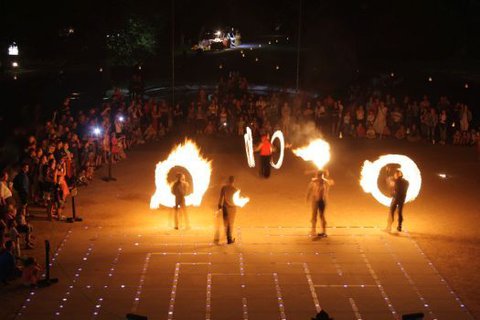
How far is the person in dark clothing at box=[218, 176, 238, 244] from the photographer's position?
1596cm

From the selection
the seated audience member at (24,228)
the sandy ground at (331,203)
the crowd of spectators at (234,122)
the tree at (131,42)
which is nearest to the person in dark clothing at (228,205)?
the sandy ground at (331,203)

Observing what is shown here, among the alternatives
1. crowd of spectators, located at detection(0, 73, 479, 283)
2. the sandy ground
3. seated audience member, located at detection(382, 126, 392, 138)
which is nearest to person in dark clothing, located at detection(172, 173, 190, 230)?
the sandy ground

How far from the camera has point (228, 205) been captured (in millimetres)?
16062

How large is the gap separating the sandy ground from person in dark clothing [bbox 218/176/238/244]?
5.21 ft

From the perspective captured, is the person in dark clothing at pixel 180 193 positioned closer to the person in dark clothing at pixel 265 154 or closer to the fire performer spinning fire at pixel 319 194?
the fire performer spinning fire at pixel 319 194

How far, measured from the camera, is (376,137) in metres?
29.0

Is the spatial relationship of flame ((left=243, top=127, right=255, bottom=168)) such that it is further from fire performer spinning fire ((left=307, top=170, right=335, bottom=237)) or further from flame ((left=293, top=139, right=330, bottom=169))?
fire performer spinning fire ((left=307, top=170, right=335, bottom=237))

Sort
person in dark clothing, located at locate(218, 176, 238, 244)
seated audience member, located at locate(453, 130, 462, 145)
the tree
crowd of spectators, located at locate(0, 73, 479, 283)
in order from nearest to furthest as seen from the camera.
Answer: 1. person in dark clothing, located at locate(218, 176, 238, 244)
2. crowd of spectators, located at locate(0, 73, 479, 283)
3. seated audience member, located at locate(453, 130, 462, 145)
4. the tree

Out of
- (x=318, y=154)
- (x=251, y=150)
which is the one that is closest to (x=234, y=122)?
(x=251, y=150)

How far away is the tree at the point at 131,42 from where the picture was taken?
3781 cm

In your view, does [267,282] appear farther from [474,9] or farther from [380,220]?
[474,9]

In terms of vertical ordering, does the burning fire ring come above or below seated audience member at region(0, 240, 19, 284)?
above

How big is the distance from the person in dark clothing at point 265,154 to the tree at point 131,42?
1818 centimetres

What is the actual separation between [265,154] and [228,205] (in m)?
6.18
